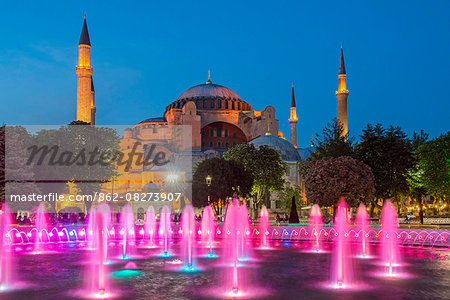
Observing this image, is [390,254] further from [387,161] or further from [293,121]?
[293,121]

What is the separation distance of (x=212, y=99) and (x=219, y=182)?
5118 centimetres

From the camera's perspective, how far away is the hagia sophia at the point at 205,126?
6594cm

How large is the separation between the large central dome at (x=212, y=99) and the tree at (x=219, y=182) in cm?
4753

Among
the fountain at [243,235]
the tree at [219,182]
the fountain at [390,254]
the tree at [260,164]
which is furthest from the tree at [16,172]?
the fountain at [390,254]

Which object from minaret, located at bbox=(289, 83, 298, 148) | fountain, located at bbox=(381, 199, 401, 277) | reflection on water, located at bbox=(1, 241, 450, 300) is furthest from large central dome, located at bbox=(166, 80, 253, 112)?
reflection on water, located at bbox=(1, 241, 450, 300)

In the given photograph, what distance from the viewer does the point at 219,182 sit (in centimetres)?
4306

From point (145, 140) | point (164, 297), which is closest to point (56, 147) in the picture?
point (164, 297)

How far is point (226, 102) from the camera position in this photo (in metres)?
92.2

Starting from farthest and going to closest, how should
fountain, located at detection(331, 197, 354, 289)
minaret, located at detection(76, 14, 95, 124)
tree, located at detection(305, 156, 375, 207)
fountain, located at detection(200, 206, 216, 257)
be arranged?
minaret, located at detection(76, 14, 95, 124)
tree, located at detection(305, 156, 375, 207)
fountain, located at detection(200, 206, 216, 257)
fountain, located at detection(331, 197, 354, 289)

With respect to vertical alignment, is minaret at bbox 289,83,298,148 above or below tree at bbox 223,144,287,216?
above

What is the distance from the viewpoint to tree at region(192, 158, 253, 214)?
4297 cm

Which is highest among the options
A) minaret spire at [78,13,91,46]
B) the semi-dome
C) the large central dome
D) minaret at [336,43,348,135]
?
minaret spire at [78,13,91,46]

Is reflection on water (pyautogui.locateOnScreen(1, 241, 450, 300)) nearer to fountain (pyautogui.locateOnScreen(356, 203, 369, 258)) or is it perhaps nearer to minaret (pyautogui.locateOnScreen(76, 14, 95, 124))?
fountain (pyautogui.locateOnScreen(356, 203, 369, 258))

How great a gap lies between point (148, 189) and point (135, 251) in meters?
45.5
